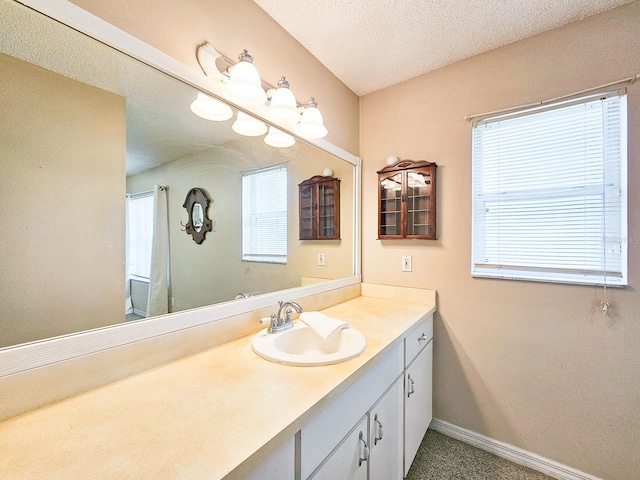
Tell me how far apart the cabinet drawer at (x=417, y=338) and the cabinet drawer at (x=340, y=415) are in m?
0.21

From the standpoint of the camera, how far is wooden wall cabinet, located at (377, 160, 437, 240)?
180cm

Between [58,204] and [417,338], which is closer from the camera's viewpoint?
[58,204]

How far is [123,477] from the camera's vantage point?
1.62ft

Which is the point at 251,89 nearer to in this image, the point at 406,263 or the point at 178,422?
the point at 178,422

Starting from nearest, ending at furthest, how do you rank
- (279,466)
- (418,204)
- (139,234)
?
(279,466)
(139,234)
(418,204)

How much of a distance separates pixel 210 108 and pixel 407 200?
4.34ft

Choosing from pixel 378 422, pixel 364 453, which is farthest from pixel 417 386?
pixel 364 453

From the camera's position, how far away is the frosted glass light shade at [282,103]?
1298mm

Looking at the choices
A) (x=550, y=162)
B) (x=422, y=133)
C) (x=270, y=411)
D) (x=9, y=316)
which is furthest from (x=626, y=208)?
(x=9, y=316)

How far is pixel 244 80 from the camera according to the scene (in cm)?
111

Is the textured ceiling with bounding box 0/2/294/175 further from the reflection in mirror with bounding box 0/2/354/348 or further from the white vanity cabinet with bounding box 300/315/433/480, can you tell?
the white vanity cabinet with bounding box 300/315/433/480

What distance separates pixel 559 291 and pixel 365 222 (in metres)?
1.22

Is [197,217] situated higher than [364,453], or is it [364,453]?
[197,217]

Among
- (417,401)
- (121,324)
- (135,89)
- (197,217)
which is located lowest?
(417,401)
